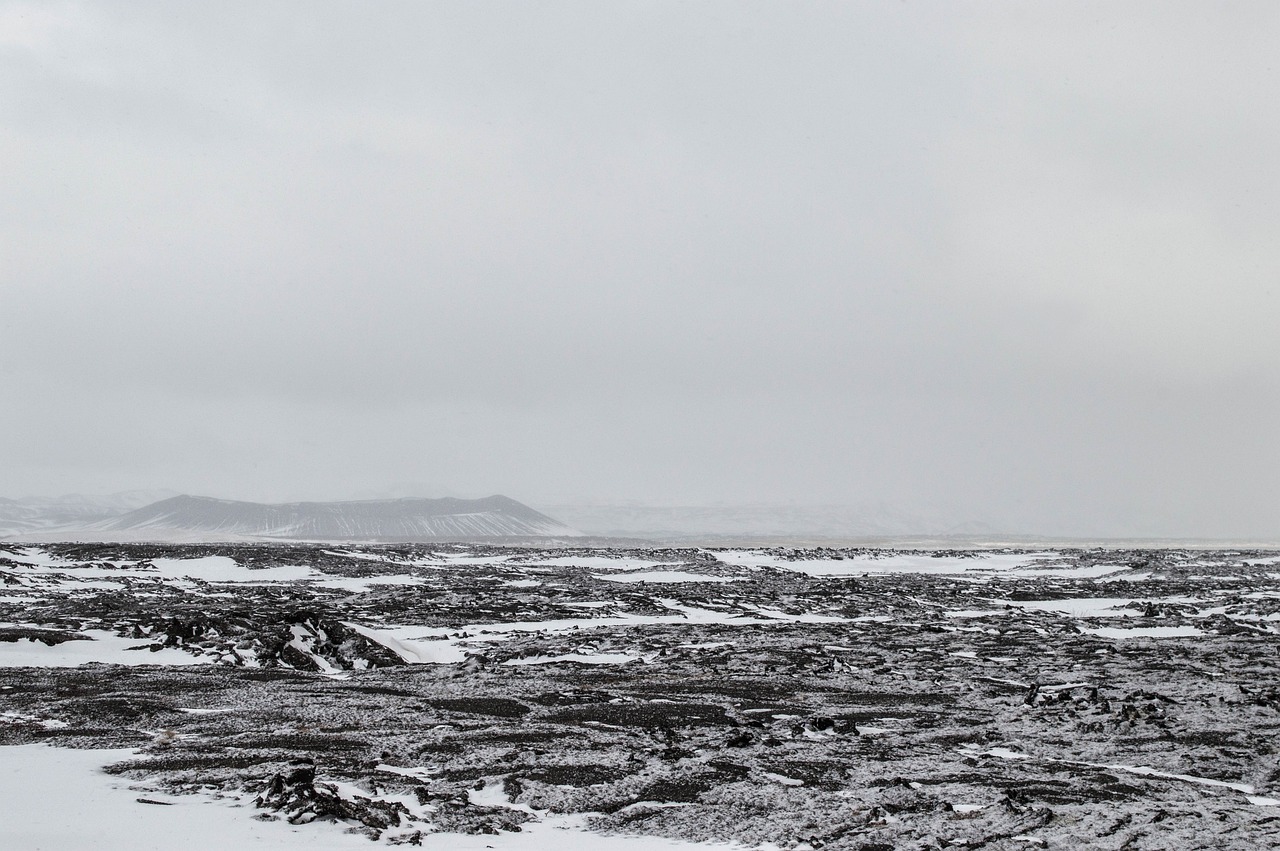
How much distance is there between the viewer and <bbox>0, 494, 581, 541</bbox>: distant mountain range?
12712 cm

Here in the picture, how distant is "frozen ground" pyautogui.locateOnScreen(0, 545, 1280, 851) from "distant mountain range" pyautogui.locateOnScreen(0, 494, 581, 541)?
102 meters

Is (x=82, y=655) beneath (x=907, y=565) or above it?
above

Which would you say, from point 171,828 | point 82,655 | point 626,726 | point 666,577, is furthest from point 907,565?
point 171,828

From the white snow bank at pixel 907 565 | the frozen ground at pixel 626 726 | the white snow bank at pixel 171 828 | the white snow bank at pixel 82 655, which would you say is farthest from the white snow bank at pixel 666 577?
the white snow bank at pixel 171 828

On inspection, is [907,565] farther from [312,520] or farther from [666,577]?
[312,520]

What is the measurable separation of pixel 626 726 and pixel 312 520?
138m

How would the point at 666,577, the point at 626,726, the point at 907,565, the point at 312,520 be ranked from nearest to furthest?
the point at 626,726
the point at 666,577
the point at 907,565
the point at 312,520

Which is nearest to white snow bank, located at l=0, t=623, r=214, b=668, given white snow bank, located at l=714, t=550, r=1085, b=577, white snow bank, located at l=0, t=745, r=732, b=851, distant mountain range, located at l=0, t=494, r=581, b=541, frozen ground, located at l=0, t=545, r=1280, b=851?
frozen ground, located at l=0, t=545, r=1280, b=851

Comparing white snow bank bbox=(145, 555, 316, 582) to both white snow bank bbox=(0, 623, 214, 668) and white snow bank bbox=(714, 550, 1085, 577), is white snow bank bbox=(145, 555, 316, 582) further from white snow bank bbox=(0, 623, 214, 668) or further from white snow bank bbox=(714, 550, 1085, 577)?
white snow bank bbox=(714, 550, 1085, 577)

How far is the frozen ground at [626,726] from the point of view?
23.0 ft

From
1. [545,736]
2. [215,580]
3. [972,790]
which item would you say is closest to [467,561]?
[215,580]

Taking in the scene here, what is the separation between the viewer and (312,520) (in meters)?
140

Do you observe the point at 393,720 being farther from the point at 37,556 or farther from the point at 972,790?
the point at 37,556

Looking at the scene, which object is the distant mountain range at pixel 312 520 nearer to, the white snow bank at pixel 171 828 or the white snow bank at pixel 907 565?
the white snow bank at pixel 907 565
